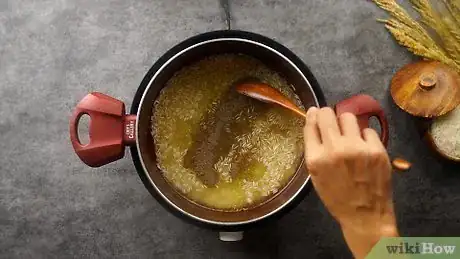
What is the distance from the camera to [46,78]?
4.16ft

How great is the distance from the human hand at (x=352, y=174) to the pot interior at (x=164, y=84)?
0.21 metres

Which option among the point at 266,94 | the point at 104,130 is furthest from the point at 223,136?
the point at 104,130

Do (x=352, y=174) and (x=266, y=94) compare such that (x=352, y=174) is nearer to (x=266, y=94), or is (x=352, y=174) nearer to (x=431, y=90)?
(x=266, y=94)

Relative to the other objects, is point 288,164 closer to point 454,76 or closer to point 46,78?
point 454,76

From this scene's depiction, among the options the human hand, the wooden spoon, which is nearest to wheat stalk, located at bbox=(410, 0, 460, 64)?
the wooden spoon

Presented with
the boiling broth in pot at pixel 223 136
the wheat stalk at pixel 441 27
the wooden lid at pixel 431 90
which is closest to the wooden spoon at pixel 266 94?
the boiling broth in pot at pixel 223 136

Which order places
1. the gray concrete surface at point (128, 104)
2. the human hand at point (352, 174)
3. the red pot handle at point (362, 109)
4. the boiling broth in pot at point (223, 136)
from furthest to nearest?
1. the gray concrete surface at point (128, 104)
2. the boiling broth in pot at point (223, 136)
3. the red pot handle at point (362, 109)
4. the human hand at point (352, 174)

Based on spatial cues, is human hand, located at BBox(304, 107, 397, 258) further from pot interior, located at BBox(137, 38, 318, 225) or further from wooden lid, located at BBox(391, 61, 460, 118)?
wooden lid, located at BBox(391, 61, 460, 118)

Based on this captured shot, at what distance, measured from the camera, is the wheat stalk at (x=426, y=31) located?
116 cm

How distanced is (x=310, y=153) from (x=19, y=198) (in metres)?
0.68

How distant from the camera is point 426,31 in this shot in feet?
4.02

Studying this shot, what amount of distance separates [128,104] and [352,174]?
58cm

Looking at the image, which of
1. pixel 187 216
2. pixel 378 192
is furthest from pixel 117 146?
pixel 378 192

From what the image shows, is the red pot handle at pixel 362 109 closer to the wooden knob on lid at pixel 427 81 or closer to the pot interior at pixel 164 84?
the pot interior at pixel 164 84
